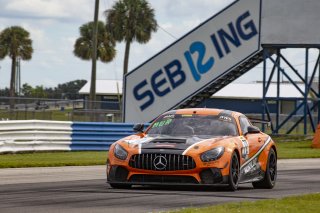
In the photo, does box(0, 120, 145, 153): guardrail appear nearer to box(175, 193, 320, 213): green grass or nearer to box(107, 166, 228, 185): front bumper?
box(107, 166, 228, 185): front bumper

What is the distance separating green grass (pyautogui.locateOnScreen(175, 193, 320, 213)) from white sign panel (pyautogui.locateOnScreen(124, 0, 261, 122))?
107ft

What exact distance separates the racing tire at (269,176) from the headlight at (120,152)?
2909 mm

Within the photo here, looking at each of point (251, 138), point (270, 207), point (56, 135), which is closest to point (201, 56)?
point (56, 135)

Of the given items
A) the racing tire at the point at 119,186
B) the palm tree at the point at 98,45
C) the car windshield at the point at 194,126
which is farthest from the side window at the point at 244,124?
the palm tree at the point at 98,45

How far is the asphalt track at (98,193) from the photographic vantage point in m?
12.6

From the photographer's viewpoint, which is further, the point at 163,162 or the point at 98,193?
the point at 163,162

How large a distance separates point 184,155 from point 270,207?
2.88m

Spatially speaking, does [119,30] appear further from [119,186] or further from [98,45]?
A: [119,186]

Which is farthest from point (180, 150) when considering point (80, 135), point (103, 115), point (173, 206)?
point (103, 115)

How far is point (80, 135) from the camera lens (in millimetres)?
30906

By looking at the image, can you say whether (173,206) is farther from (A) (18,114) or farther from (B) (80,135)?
(A) (18,114)

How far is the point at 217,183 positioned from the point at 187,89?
31.9m

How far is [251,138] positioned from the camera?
1686cm

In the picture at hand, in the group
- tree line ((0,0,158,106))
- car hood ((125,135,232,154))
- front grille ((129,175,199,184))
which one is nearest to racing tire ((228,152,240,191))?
car hood ((125,135,232,154))
